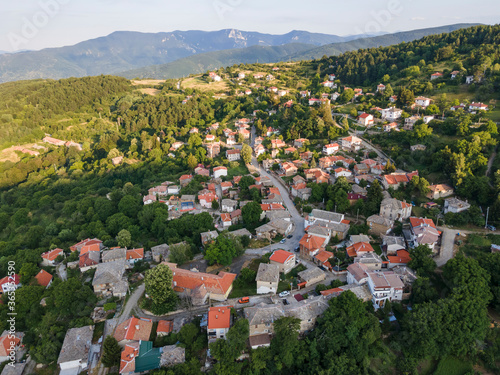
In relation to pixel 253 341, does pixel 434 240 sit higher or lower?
higher

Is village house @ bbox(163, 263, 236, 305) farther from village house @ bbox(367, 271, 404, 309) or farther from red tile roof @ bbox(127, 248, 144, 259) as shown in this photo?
village house @ bbox(367, 271, 404, 309)

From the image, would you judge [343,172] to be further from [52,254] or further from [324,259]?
[52,254]

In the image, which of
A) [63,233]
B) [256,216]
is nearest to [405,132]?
[256,216]

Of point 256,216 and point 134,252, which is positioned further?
point 256,216

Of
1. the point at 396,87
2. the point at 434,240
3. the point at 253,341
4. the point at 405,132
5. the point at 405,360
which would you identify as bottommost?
the point at 405,360

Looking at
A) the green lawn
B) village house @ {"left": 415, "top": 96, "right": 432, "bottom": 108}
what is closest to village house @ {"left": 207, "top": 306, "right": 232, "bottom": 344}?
the green lawn

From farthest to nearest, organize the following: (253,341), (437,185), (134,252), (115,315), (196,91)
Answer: (196,91)
(437,185)
(134,252)
(115,315)
(253,341)

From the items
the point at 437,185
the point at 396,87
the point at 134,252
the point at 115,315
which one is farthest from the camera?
the point at 396,87

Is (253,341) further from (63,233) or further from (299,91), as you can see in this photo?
(299,91)
